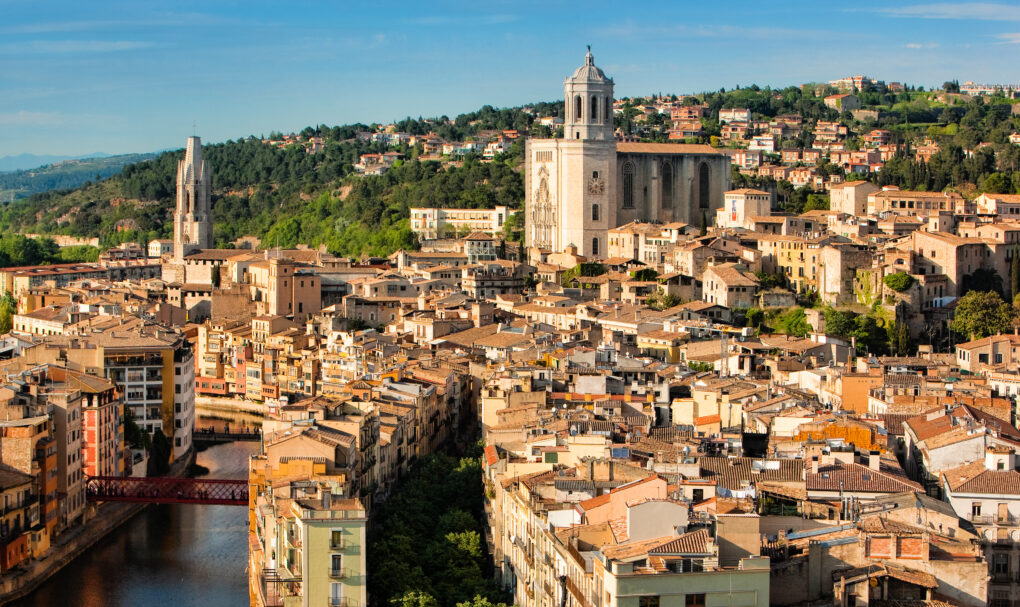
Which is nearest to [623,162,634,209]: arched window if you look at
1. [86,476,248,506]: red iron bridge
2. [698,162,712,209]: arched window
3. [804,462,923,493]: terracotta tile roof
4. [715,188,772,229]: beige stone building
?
[698,162,712,209]: arched window

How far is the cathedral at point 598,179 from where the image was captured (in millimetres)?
45219

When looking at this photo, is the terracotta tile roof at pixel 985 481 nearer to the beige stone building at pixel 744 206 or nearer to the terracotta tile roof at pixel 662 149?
the beige stone building at pixel 744 206

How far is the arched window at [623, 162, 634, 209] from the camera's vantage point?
46.6 m

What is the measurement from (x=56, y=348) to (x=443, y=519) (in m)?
12.4

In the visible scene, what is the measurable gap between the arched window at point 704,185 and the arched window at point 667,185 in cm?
92

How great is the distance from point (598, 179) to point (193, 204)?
18.8 m

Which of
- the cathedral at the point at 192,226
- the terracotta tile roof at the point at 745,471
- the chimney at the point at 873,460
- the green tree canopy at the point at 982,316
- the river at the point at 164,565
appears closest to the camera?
the terracotta tile roof at the point at 745,471

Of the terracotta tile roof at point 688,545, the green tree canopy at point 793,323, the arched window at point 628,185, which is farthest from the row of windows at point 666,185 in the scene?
the terracotta tile roof at point 688,545

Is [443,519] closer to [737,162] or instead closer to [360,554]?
[360,554]

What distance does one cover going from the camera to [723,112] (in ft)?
262

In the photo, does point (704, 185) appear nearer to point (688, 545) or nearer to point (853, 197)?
point (853, 197)

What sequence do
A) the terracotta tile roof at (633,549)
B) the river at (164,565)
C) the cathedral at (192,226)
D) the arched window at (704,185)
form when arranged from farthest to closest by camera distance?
the cathedral at (192,226) → the arched window at (704,185) → the river at (164,565) → the terracotta tile roof at (633,549)

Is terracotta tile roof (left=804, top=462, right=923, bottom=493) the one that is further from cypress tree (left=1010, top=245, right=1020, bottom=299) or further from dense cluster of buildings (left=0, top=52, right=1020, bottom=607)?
cypress tree (left=1010, top=245, right=1020, bottom=299)

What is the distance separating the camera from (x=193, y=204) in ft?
192
